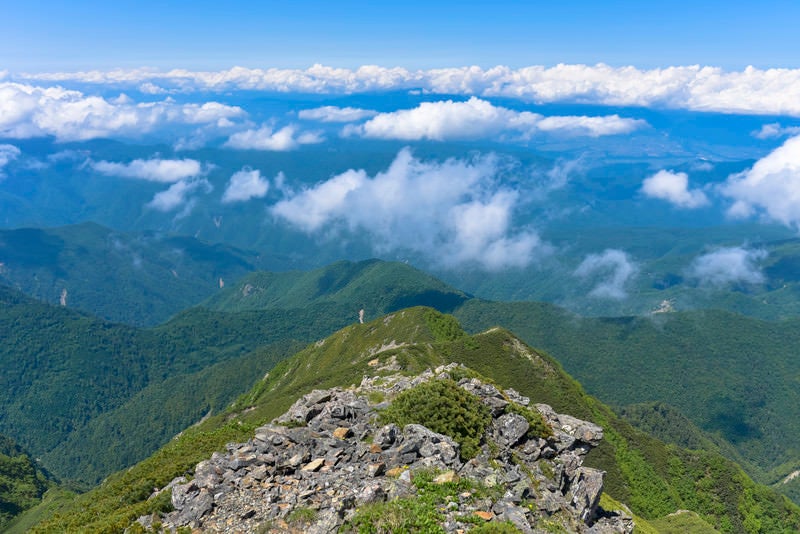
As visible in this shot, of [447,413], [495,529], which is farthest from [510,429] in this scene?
[495,529]

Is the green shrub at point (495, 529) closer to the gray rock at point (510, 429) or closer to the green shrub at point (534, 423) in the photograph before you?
the gray rock at point (510, 429)

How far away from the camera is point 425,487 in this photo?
3238cm

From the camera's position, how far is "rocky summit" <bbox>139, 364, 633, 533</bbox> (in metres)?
30.2

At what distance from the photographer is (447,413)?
4569cm

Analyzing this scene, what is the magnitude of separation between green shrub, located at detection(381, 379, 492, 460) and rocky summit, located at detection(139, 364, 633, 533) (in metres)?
0.89

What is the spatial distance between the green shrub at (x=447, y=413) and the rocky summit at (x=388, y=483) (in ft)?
2.93

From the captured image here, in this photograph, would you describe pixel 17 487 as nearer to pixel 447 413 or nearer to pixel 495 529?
pixel 447 413

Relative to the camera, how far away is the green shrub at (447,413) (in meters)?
43.7

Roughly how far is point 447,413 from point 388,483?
13.4 meters

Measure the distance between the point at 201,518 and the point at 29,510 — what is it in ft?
510

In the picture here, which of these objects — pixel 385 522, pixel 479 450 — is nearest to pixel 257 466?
pixel 385 522

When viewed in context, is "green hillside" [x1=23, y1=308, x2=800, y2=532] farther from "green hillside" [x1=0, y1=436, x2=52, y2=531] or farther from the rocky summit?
the rocky summit

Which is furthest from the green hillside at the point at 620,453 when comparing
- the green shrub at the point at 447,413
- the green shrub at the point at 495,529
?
the green shrub at the point at 495,529

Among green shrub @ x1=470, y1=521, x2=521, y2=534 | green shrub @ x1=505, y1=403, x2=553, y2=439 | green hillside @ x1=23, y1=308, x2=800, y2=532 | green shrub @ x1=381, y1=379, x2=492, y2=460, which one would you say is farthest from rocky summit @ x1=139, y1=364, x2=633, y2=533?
green hillside @ x1=23, y1=308, x2=800, y2=532
